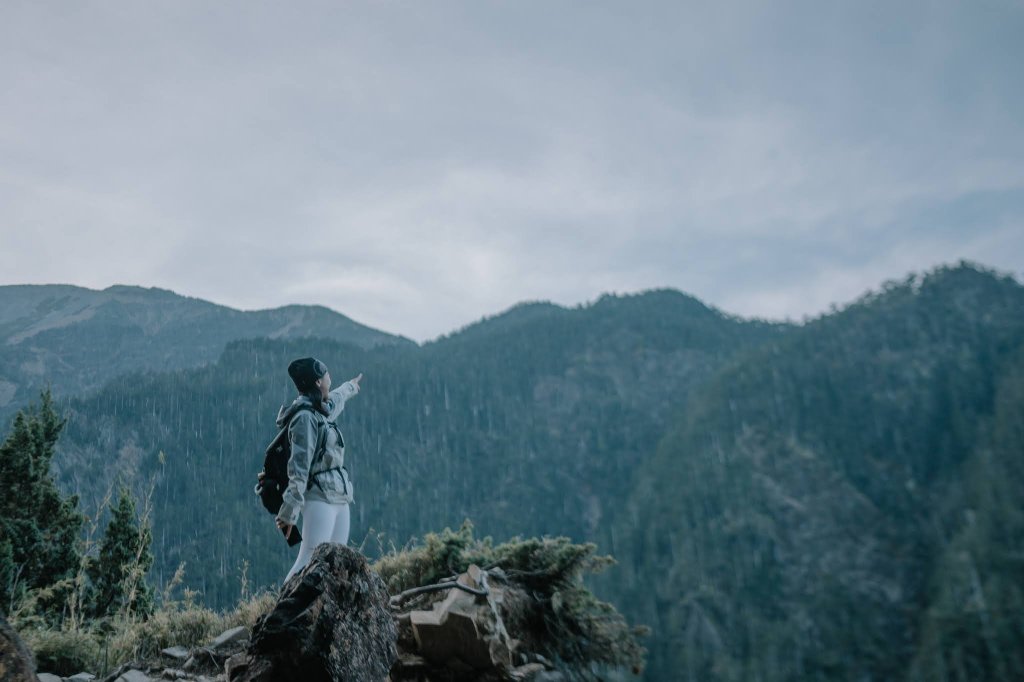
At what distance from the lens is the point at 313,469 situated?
3430 mm

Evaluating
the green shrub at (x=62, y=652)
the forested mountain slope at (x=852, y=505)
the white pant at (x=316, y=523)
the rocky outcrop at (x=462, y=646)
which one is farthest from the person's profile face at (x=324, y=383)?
the forested mountain slope at (x=852, y=505)

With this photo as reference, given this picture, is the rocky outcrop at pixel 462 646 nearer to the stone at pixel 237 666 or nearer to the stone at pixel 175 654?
the stone at pixel 237 666

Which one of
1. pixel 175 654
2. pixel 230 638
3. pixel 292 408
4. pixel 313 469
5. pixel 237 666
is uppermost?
pixel 292 408

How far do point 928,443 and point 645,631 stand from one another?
7747 cm

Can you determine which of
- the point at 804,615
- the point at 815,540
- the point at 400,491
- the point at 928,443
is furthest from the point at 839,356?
the point at 400,491

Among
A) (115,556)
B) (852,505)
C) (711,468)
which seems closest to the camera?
(115,556)

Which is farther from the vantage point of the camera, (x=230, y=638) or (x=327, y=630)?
(x=230, y=638)

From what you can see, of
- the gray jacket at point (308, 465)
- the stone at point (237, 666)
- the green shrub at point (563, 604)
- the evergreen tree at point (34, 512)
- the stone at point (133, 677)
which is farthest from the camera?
the evergreen tree at point (34, 512)

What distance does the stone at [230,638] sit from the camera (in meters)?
3.55

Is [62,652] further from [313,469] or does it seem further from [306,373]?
[306,373]

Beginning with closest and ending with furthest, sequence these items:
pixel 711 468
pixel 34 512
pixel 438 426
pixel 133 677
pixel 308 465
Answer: pixel 133 677, pixel 308 465, pixel 34 512, pixel 711 468, pixel 438 426

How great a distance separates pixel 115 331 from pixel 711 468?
112 meters

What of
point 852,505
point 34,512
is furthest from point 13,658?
point 852,505

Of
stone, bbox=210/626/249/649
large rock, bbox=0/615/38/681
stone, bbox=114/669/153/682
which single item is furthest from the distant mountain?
large rock, bbox=0/615/38/681
